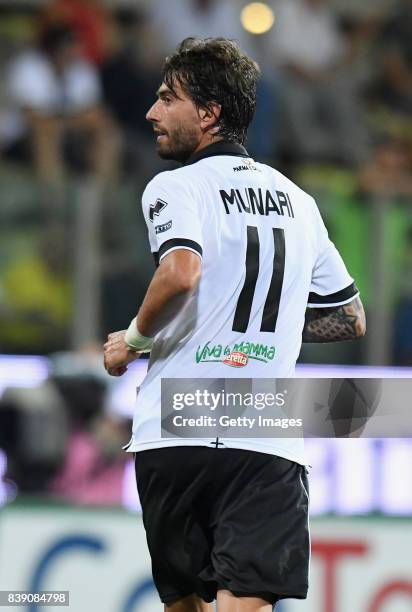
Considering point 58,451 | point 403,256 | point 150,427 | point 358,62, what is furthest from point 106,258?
point 150,427

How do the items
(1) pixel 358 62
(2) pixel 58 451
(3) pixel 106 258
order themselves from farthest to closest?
(1) pixel 358 62 < (3) pixel 106 258 < (2) pixel 58 451

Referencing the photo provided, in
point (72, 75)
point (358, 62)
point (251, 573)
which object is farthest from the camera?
point (358, 62)

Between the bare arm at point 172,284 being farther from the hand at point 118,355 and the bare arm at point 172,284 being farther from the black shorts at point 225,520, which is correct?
the black shorts at point 225,520

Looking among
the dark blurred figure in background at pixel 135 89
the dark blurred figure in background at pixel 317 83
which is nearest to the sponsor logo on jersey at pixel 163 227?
the dark blurred figure in background at pixel 135 89

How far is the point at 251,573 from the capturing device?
12.3 ft

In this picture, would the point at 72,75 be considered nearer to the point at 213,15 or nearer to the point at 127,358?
the point at 213,15

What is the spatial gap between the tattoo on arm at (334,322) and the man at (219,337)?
0.74ft

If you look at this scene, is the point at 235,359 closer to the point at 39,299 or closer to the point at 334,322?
the point at 334,322

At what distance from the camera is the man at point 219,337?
3.76 m

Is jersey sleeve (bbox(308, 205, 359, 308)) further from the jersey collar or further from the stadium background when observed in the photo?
the stadium background

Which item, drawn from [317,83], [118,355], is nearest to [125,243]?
[317,83]

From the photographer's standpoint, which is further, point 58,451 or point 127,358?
point 58,451

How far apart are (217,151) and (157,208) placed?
286 millimetres

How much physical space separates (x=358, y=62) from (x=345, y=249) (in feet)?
8.28
